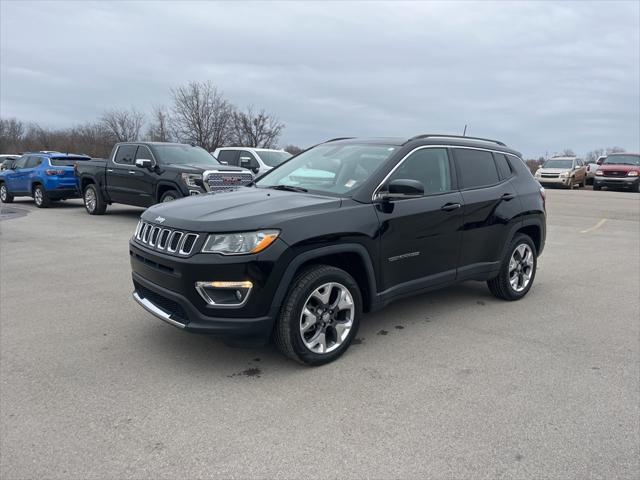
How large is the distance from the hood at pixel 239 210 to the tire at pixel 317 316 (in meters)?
0.47

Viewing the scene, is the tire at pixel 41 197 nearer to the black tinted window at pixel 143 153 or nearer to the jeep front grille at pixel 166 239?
the black tinted window at pixel 143 153

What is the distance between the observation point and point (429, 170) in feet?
15.4

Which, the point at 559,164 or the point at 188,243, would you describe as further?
the point at 559,164

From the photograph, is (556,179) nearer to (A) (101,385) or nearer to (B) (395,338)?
(B) (395,338)

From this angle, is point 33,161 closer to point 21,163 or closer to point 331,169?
point 21,163

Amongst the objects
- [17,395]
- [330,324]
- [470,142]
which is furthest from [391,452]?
[470,142]

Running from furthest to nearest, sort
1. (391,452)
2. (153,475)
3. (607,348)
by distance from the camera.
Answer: (607,348) < (391,452) < (153,475)

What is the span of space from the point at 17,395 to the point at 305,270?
2.15 metres

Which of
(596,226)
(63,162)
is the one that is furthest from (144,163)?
(596,226)

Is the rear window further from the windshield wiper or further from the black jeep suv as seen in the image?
the windshield wiper

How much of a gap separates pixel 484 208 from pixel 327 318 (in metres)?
2.30

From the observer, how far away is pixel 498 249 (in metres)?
5.35

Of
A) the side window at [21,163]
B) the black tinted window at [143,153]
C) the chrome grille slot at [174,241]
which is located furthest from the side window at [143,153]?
the chrome grille slot at [174,241]

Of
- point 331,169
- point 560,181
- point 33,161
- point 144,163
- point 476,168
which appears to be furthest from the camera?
point 560,181
